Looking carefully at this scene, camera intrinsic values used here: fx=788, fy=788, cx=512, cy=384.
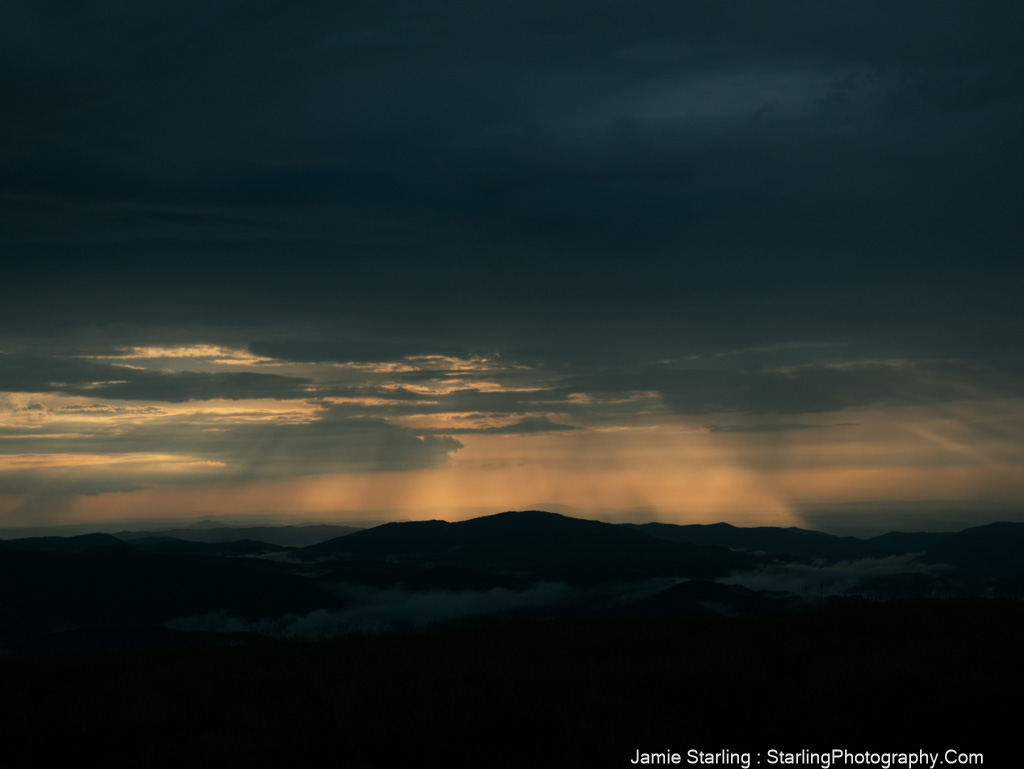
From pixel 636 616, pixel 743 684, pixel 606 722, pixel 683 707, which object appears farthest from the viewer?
pixel 636 616

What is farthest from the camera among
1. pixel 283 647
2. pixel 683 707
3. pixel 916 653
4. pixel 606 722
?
pixel 283 647

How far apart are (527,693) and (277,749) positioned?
17.0 ft

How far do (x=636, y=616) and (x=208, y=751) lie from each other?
14.6m

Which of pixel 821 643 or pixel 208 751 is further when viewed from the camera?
pixel 821 643

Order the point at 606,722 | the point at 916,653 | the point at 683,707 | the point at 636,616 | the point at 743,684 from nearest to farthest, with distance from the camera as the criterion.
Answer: the point at 606,722
the point at 683,707
the point at 743,684
the point at 916,653
the point at 636,616

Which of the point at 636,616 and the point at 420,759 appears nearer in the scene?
the point at 420,759

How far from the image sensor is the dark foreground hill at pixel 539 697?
14.0 meters

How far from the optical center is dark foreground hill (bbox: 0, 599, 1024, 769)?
46.0 feet

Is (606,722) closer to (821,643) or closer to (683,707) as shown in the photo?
(683,707)

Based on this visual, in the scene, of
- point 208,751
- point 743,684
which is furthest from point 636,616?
point 208,751

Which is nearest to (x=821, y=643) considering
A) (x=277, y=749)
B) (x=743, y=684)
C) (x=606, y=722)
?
(x=743, y=684)

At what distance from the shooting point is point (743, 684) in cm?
1675

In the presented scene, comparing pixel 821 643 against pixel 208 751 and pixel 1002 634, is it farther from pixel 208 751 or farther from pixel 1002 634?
pixel 208 751

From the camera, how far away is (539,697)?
53.7 ft
